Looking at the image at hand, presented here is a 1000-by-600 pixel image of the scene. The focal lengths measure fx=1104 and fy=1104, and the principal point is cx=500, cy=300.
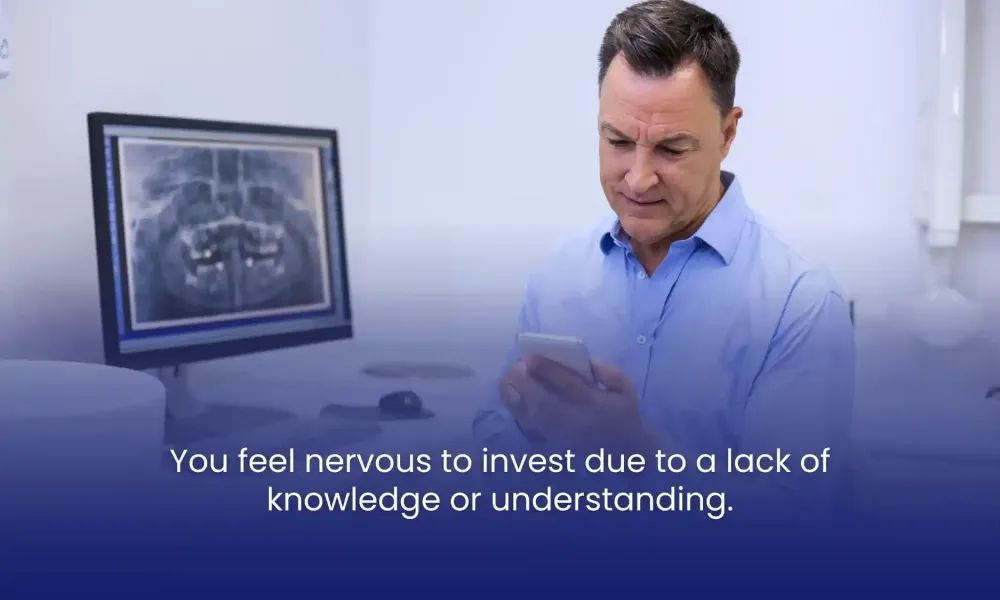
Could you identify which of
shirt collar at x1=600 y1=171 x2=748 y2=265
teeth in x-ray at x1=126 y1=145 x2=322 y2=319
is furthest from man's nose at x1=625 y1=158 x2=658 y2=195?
teeth in x-ray at x1=126 y1=145 x2=322 y2=319

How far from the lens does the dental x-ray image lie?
1125mm

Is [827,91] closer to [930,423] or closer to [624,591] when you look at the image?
[930,423]

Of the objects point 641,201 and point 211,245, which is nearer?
point 641,201

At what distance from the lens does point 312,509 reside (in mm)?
979

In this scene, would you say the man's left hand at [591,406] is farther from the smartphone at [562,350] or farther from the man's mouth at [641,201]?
the man's mouth at [641,201]

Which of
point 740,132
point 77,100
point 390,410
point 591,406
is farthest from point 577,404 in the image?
point 77,100

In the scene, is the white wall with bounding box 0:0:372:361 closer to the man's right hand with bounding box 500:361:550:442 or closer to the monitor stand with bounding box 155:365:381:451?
the monitor stand with bounding box 155:365:381:451

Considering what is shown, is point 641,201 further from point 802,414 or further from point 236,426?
point 236,426

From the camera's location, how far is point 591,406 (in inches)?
36.3

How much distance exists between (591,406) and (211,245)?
0.50 metres

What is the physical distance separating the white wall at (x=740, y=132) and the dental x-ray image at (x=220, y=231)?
162mm

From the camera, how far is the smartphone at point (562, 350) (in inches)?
34.7
